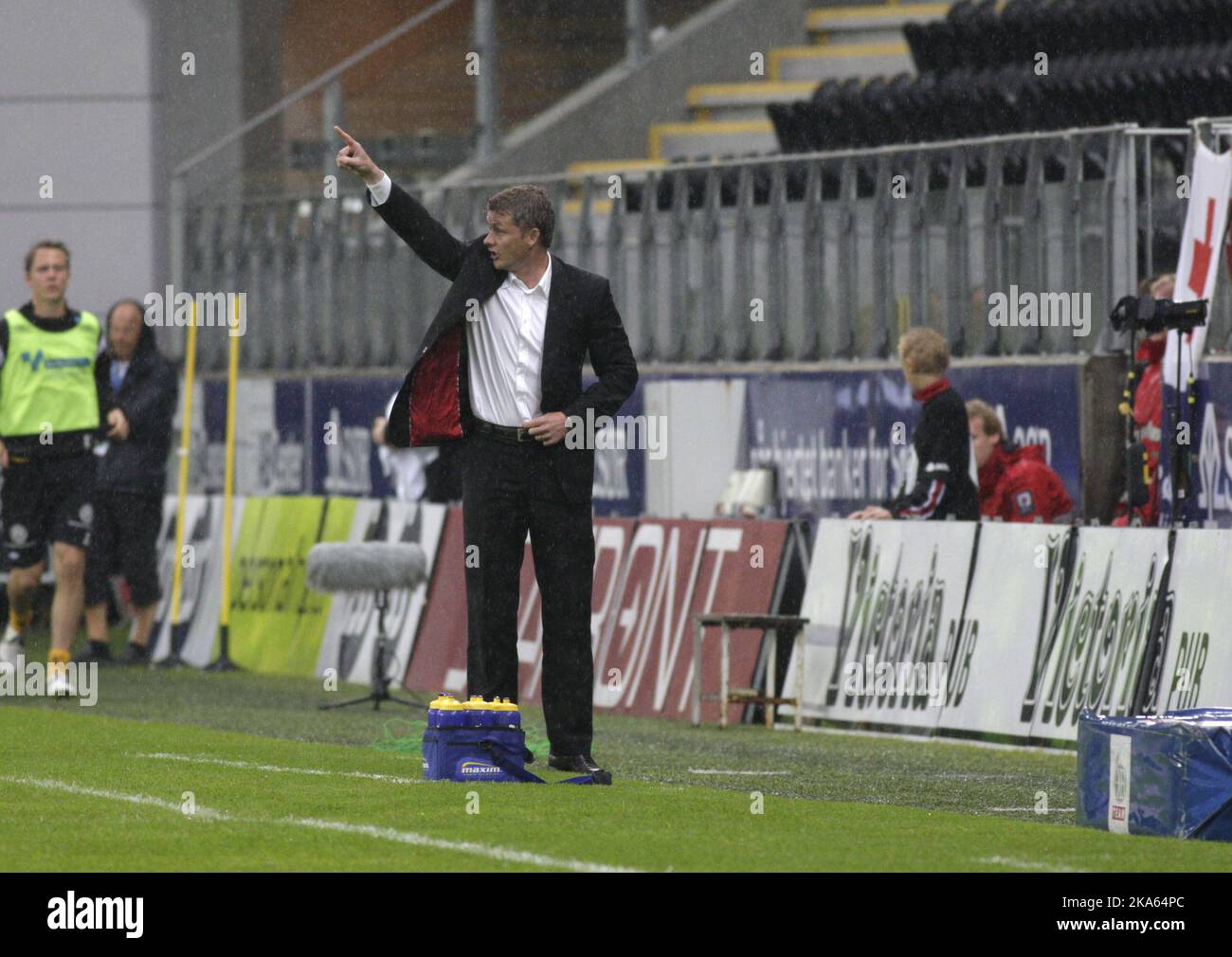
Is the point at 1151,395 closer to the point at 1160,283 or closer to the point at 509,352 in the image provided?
the point at 1160,283

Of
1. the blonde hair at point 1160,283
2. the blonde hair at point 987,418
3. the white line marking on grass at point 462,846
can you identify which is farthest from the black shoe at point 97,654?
the white line marking on grass at point 462,846

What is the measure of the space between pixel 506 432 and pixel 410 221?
875 mm

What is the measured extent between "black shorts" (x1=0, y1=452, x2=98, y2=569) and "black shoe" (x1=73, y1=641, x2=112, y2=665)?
10.2ft

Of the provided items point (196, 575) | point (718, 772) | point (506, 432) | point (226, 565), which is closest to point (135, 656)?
point (196, 575)

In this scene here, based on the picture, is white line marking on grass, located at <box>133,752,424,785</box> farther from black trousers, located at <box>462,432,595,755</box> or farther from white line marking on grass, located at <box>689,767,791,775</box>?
white line marking on grass, located at <box>689,767,791,775</box>

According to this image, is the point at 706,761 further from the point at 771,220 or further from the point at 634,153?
the point at 634,153

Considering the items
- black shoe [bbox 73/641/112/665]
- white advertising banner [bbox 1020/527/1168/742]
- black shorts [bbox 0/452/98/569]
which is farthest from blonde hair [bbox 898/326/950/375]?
black shoe [bbox 73/641/112/665]

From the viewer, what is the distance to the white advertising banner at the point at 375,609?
1805 centimetres

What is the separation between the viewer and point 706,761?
12484 millimetres

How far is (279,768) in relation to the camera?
36.6ft

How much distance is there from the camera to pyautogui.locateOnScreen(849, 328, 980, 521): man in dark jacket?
14125mm

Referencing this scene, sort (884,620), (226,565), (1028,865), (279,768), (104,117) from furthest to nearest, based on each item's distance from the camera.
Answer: (104,117) < (226,565) < (884,620) < (279,768) < (1028,865)

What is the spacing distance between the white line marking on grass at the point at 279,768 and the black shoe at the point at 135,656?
7.94 m
